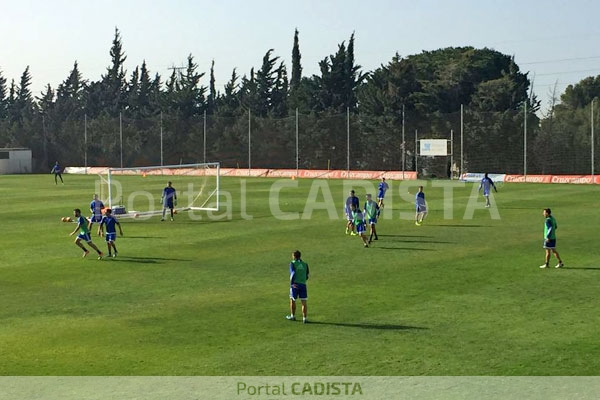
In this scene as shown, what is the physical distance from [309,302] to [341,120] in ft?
233

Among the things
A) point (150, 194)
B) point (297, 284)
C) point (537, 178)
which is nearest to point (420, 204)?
point (297, 284)

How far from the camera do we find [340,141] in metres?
90.2

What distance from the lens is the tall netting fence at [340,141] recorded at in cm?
7719

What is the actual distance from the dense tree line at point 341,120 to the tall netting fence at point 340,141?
0.13 meters

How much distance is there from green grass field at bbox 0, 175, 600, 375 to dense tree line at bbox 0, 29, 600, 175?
43.5 metres

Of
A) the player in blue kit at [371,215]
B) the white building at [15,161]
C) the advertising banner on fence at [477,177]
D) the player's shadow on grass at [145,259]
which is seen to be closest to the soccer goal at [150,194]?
the player's shadow on grass at [145,259]

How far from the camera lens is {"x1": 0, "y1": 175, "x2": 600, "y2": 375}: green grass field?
610 inches

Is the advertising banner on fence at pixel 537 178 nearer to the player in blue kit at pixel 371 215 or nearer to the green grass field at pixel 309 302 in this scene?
the green grass field at pixel 309 302

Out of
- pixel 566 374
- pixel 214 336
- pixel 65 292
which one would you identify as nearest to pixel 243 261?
pixel 65 292

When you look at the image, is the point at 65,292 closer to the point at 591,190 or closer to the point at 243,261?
the point at 243,261

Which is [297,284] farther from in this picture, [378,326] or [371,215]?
[371,215]

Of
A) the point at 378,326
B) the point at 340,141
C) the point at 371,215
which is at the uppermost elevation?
the point at 340,141

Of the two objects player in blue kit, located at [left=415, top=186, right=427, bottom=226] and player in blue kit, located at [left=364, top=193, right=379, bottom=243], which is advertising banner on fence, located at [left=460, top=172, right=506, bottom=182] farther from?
player in blue kit, located at [left=364, top=193, right=379, bottom=243]

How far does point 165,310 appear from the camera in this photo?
65.6ft
